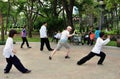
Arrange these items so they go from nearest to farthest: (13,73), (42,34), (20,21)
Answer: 1. (13,73)
2. (42,34)
3. (20,21)

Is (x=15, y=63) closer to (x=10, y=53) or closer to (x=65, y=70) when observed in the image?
(x=10, y=53)

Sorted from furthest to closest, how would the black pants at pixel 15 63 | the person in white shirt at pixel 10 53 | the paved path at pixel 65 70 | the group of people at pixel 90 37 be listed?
the group of people at pixel 90 37 < the black pants at pixel 15 63 < the person in white shirt at pixel 10 53 < the paved path at pixel 65 70

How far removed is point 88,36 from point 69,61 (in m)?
11.2

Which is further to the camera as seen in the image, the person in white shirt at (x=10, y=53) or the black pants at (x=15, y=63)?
the black pants at (x=15, y=63)

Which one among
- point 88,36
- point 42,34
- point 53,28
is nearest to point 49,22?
point 53,28

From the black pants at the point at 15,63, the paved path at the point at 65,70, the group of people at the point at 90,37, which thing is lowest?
the group of people at the point at 90,37

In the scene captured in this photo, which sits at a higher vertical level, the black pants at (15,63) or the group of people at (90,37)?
the black pants at (15,63)

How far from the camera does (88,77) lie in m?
10.9

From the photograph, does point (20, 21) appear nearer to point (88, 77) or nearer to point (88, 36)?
point (88, 36)

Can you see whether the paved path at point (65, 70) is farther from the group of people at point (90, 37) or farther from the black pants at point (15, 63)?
the group of people at point (90, 37)

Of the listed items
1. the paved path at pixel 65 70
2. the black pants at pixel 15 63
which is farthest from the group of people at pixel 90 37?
the black pants at pixel 15 63

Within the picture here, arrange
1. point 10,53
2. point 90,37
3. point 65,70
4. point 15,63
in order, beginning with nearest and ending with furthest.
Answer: point 10,53, point 15,63, point 65,70, point 90,37

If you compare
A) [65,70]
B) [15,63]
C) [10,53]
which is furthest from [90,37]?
[10,53]

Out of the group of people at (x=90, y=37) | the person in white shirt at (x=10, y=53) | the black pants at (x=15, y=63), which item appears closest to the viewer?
the person in white shirt at (x=10, y=53)
